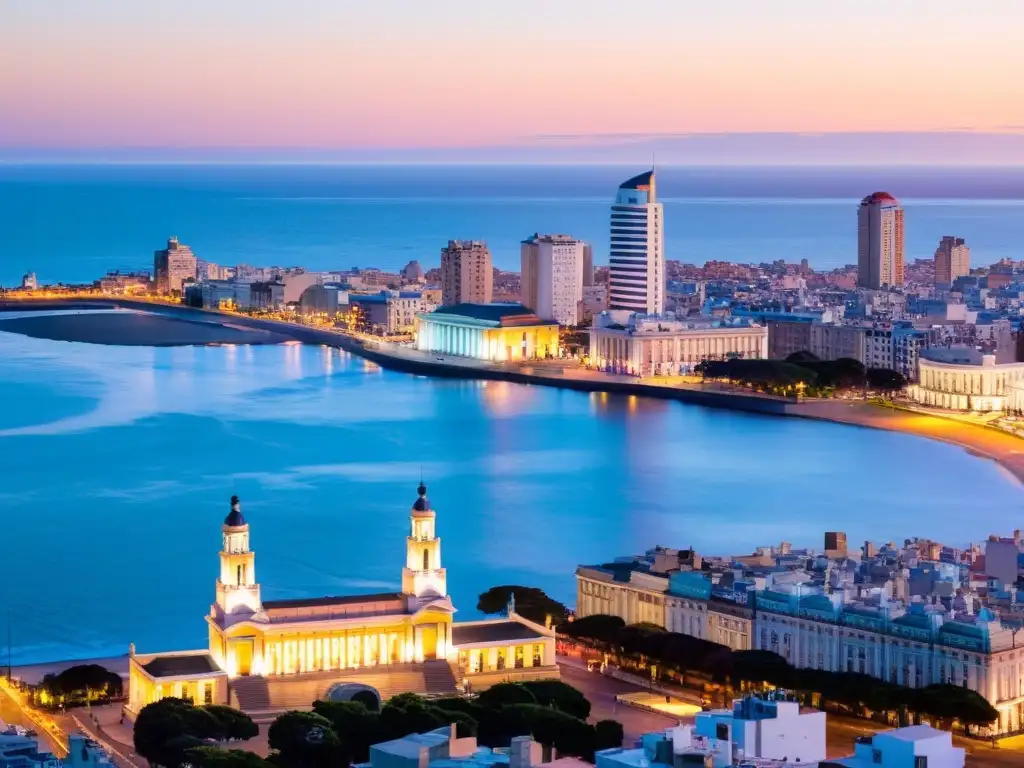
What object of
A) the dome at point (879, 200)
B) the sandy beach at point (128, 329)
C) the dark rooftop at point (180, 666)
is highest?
the dome at point (879, 200)

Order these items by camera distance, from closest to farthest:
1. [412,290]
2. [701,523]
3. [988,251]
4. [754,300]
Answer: [701,523], [754,300], [412,290], [988,251]

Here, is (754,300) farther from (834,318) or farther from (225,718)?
(225,718)

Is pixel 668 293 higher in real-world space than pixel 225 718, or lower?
higher

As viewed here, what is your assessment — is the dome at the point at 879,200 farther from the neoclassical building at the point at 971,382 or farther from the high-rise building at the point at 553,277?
the neoclassical building at the point at 971,382

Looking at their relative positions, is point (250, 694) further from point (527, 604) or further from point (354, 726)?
point (527, 604)

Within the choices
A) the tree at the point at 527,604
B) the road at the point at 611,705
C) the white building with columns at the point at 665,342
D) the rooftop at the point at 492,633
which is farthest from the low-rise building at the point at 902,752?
the white building with columns at the point at 665,342

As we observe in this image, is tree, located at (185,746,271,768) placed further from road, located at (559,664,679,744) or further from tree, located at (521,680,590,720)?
road, located at (559,664,679,744)

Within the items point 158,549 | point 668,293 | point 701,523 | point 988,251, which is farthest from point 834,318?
point 988,251
